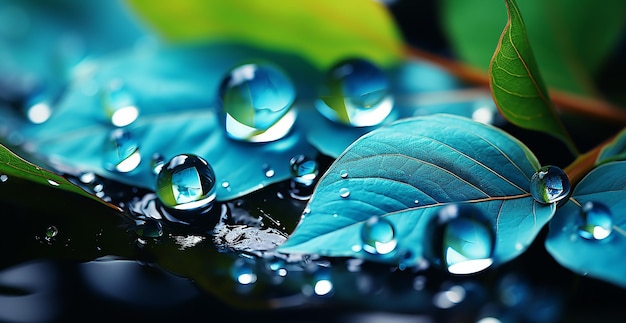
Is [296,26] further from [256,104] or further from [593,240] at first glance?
[593,240]

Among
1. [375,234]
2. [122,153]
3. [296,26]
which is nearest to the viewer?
[375,234]

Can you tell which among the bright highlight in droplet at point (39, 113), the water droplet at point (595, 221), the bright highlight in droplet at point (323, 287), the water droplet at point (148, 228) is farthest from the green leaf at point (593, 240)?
the bright highlight in droplet at point (39, 113)

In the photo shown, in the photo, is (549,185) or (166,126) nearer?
(549,185)

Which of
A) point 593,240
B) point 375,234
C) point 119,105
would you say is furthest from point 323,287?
point 119,105

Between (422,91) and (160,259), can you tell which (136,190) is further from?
(422,91)

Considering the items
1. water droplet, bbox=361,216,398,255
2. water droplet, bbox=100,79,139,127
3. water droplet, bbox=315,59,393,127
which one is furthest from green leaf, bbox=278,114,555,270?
water droplet, bbox=100,79,139,127
